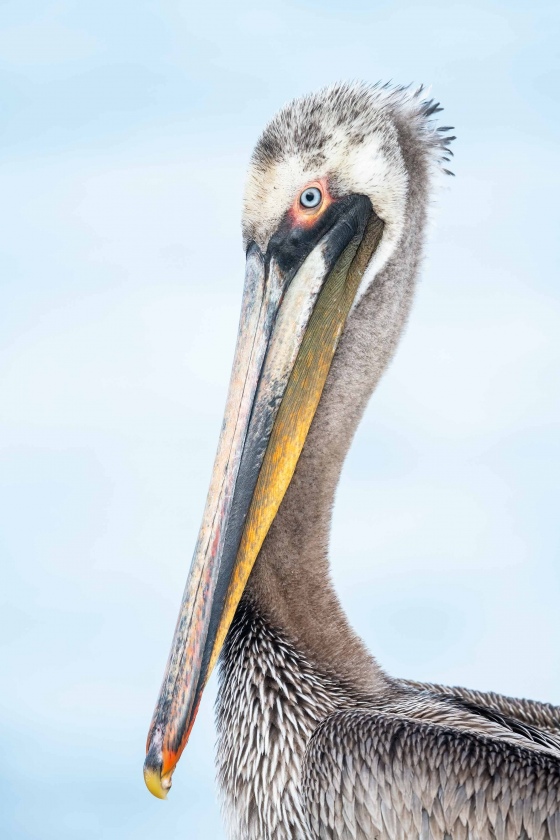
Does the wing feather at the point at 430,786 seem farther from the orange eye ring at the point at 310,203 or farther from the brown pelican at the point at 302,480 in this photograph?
the orange eye ring at the point at 310,203

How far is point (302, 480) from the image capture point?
4012mm

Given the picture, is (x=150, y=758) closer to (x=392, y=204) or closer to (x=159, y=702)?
(x=159, y=702)

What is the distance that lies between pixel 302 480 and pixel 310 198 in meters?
0.91

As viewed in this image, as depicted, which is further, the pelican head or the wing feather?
the pelican head

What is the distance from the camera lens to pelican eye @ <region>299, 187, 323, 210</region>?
13.1ft

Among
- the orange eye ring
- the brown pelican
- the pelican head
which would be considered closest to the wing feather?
the brown pelican

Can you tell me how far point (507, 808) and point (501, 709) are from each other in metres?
1.03

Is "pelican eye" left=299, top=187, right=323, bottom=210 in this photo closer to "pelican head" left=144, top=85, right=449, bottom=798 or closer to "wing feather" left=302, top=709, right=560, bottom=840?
"pelican head" left=144, top=85, right=449, bottom=798

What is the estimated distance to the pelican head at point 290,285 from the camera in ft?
12.6

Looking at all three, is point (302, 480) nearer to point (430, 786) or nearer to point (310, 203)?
point (310, 203)

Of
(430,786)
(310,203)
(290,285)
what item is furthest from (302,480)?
(430,786)

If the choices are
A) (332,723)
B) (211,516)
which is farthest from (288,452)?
(332,723)

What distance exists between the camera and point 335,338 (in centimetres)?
405

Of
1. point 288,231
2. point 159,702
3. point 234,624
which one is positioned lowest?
point 159,702
